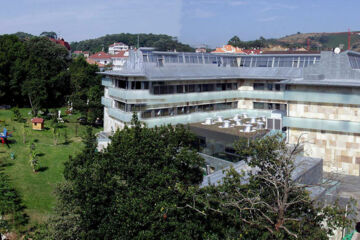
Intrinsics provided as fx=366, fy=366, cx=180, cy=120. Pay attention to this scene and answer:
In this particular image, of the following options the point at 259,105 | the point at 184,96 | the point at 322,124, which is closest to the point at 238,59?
the point at 259,105

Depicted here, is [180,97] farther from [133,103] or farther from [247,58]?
[247,58]

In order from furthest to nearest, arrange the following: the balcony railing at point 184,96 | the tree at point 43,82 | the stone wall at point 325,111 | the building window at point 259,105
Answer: the tree at point 43,82 → the building window at point 259,105 → the balcony railing at point 184,96 → the stone wall at point 325,111

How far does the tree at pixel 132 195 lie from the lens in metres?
16.7

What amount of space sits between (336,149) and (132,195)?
82.1 feet

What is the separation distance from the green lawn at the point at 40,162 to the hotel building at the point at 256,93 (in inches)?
289

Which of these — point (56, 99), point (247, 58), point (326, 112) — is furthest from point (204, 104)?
point (56, 99)

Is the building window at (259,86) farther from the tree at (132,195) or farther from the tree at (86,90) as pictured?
the tree at (132,195)

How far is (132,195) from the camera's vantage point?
60.0 ft

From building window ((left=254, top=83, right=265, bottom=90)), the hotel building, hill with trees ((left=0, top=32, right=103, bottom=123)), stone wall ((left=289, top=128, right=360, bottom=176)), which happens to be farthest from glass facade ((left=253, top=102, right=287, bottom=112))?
hill with trees ((left=0, top=32, right=103, bottom=123))

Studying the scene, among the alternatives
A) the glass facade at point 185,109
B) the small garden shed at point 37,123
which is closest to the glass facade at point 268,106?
the glass facade at point 185,109

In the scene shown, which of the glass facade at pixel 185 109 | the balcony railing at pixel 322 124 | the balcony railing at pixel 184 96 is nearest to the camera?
the balcony railing at pixel 322 124

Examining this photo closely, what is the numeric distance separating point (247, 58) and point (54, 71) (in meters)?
46.2

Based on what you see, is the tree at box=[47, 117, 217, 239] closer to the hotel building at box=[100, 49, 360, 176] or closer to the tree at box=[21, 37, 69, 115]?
the hotel building at box=[100, 49, 360, 176]

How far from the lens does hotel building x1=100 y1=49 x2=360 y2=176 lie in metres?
35.5
